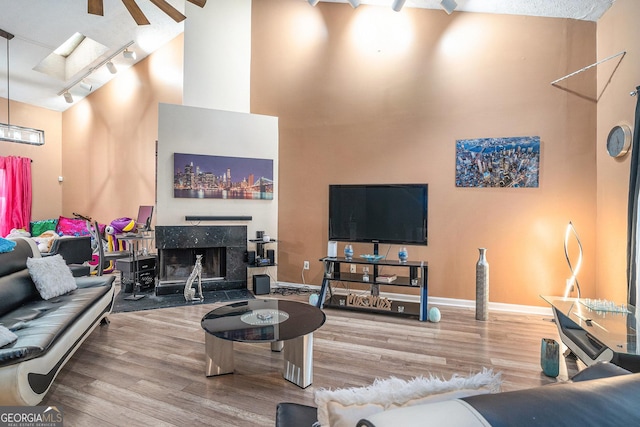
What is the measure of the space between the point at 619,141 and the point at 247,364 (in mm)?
4045

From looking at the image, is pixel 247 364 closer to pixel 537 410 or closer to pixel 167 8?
pixel 537 410

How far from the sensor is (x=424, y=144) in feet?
13.6

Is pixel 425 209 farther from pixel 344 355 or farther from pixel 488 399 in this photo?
pixel 488 399

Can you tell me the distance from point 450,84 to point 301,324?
355 cm

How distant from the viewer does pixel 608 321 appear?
229cm

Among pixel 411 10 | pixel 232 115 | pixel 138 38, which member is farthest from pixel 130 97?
pixel 411 10

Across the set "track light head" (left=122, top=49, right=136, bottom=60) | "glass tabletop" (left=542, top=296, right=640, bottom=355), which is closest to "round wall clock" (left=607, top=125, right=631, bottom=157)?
"glass tabletop" (left=542, top=296, right=640, bottom=355)

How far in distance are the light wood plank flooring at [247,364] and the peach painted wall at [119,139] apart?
126 inches

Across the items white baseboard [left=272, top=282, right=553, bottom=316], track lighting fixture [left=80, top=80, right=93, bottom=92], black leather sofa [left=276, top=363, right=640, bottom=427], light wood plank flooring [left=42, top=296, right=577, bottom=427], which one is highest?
track lighting fixture [left=80, top=80, right=93, bottom=92]

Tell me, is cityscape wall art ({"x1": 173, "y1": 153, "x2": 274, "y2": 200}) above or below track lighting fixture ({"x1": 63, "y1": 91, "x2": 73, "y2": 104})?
below

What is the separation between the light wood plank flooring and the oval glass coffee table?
9cm

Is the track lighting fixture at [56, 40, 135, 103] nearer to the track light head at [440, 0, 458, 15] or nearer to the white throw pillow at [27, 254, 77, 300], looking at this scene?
the white throw pillow at [27, 254, 77, 300]

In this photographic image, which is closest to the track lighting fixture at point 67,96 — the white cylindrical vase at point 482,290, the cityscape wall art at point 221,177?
the cityscape wall art at point 221,177

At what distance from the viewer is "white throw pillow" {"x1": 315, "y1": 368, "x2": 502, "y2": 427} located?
2.30 feet
